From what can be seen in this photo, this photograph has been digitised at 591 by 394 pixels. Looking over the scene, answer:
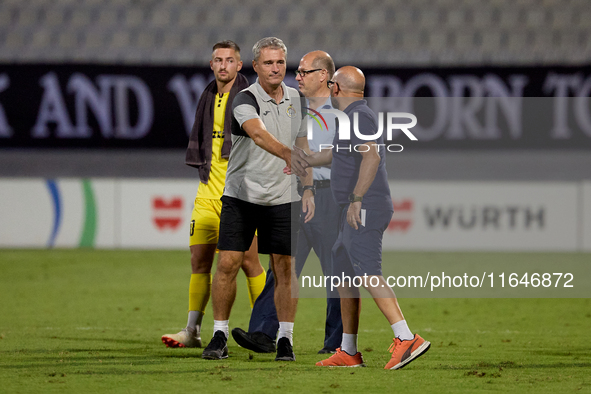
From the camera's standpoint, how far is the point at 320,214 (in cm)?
528

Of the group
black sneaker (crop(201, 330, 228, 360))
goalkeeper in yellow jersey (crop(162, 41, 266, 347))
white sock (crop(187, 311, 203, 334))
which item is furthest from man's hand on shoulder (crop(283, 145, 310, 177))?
white sock (crop(187, 311, 203, 334))

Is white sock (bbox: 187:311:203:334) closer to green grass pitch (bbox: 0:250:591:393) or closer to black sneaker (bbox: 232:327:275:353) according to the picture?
green grass pitch (bbox: 0:250:591:393)

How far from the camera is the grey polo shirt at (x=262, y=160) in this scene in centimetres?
506

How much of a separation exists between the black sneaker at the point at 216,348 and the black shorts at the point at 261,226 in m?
0.53

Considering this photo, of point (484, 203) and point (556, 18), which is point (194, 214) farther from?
point (556, 18)

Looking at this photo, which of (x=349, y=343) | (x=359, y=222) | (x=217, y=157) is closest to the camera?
(x=359, y=222)

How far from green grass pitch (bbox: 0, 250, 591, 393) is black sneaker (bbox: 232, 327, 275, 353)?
82mm

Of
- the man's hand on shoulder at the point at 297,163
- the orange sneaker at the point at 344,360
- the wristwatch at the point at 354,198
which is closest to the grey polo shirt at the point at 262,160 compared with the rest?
the man's hand on shoulder at the point at 297,163

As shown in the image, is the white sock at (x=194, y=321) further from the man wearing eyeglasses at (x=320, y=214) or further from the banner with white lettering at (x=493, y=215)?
the banner with white lettering at (x=493, y=215)

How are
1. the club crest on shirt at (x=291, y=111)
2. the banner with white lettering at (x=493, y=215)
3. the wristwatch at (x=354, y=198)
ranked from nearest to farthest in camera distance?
the wristwatch at (x=354, y=198)
the club crest on shirt at (x=291, y=111)
the banner with white lettering at (x=493, y=215)

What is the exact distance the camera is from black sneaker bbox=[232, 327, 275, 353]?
206 inches

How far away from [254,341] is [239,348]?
355mm

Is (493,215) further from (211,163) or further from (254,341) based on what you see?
(254,341)

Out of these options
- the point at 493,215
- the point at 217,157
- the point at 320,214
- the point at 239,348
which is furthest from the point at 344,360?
the point at 493,215
